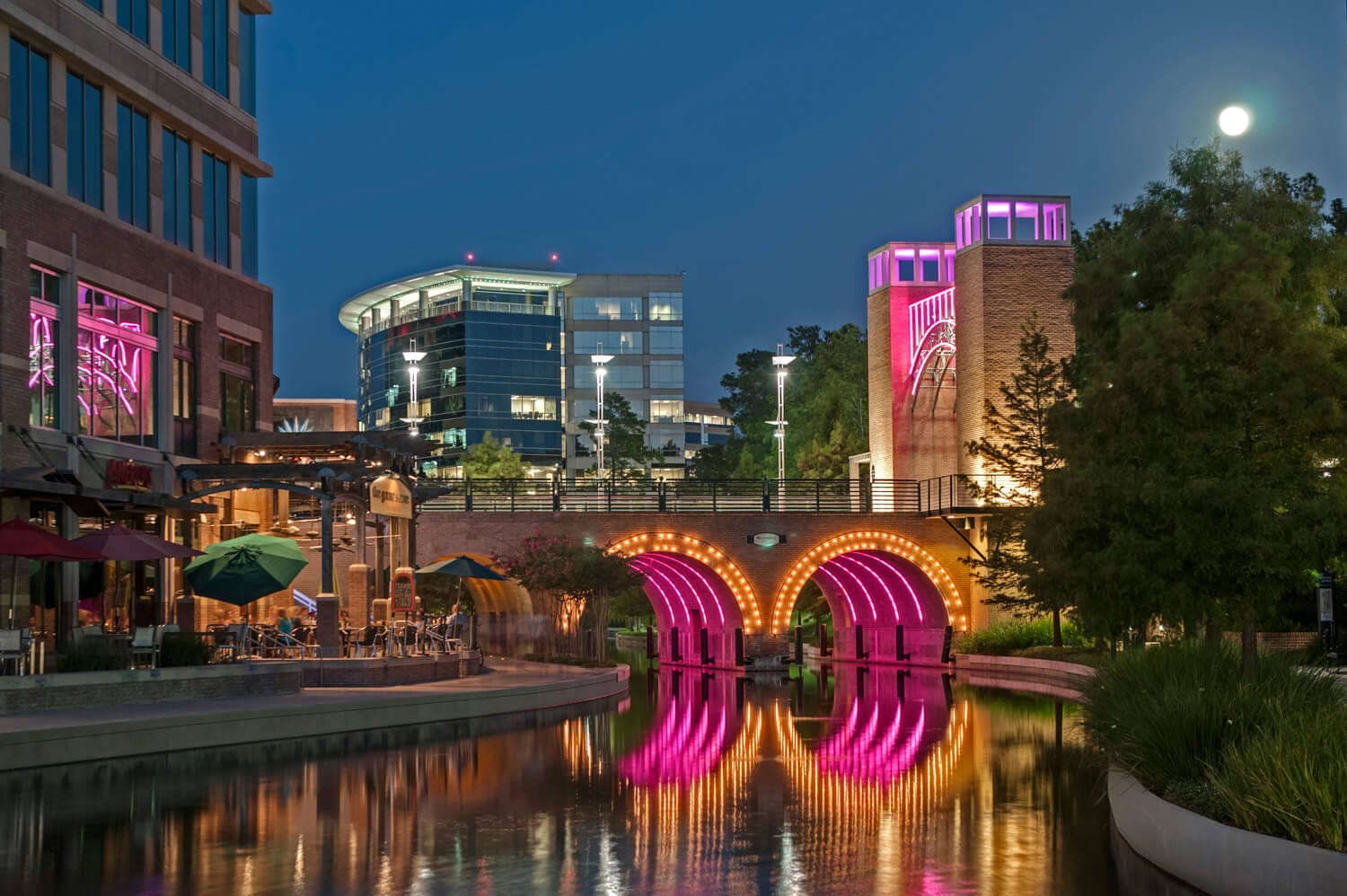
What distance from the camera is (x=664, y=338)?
12675cm

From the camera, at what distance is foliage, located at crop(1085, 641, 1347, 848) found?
369 inches

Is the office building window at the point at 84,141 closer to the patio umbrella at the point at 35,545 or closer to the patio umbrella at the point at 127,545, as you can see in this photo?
the patio umbrella at the point at 127,545

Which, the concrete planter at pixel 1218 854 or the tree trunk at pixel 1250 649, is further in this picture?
the tree trunk at pixel 1250 649

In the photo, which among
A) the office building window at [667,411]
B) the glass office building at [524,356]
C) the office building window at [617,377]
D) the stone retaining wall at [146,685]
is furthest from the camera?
the office building window at [667,411]

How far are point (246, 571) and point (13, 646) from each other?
5.36 metres

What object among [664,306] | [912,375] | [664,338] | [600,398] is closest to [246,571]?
[912,375]

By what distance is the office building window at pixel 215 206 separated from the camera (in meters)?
33.2

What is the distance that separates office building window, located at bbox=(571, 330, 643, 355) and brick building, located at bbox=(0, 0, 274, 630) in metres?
89.3

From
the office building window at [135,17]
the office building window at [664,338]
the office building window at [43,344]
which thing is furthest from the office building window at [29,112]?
the office building window at [664,338]

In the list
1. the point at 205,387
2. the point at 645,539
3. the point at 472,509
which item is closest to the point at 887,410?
the point at 645,539

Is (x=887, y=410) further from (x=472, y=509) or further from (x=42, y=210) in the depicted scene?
(x=42, y=210)

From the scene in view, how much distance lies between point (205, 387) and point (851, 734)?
16.4 metres

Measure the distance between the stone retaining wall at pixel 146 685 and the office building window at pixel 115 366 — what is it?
21.1 feet

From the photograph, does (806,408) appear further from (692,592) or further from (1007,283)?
(1007,283)
